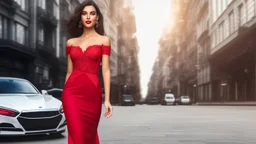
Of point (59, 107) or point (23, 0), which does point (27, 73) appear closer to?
point (23, 0)

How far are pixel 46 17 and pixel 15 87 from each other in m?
27.8

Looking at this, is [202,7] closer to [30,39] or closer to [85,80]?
[30,39]

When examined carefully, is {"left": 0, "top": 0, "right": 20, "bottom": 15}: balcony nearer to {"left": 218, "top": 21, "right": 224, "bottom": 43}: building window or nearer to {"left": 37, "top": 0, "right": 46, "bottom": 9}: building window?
{"left": 37, "top": 0, "right": 46, "bottom": 9}: building window

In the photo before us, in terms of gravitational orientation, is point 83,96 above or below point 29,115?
above

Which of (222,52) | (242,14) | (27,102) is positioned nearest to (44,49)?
(242,14)

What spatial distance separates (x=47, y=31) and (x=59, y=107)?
103ft

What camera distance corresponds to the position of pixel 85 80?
378 cm

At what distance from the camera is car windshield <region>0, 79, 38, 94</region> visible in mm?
9828

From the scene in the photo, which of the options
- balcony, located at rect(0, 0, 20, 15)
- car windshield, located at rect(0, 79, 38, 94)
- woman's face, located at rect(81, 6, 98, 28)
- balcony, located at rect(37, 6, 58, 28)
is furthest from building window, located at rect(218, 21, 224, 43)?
woman's face, located at rect(81, 6, 98, 28)

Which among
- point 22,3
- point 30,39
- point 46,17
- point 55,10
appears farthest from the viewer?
point 55,10

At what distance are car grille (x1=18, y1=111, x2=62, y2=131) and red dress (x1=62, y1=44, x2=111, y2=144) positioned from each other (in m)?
4.93

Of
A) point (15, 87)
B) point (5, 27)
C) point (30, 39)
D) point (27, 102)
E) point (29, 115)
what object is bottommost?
point (29, 115)

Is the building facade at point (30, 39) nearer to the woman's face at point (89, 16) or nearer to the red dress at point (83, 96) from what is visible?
the woman's face at point (89, 16)

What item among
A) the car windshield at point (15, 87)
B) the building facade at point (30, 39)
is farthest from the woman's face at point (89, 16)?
the building facade at point (30, 39)
